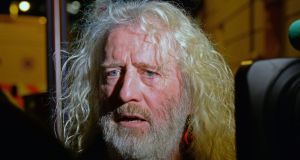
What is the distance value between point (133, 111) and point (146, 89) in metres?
0.10

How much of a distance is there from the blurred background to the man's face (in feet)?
0.67

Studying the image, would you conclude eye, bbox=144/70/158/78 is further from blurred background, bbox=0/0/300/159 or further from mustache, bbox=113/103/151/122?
blurred background, bbox=0/0/300/159

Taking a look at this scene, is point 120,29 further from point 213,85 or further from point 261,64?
point 261,64

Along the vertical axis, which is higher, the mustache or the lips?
the mustache

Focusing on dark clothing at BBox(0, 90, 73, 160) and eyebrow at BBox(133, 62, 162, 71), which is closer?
dark clothing at BBox(0, 90, 73, 160)

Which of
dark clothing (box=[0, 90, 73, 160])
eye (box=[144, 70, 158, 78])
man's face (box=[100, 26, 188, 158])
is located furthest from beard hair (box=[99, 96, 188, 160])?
dark clothing (box=[0, 90, 73, 160])

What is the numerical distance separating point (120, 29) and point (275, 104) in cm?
98

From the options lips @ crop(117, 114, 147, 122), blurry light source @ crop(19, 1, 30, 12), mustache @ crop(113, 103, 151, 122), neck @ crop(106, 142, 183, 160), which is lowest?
neck @ crop(106, 142, 183, 160)

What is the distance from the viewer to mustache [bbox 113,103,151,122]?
→ 1.48 meters

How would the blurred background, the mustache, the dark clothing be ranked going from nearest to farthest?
the dark clothing < the mustache < the blurred background

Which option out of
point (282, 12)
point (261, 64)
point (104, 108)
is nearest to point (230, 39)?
point (282, 12)

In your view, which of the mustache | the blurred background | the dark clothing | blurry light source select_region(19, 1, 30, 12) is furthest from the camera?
blurry light source select_region(19, 1, 30, 12)

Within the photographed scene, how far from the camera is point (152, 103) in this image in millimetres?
1523

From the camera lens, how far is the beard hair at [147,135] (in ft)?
4.91
